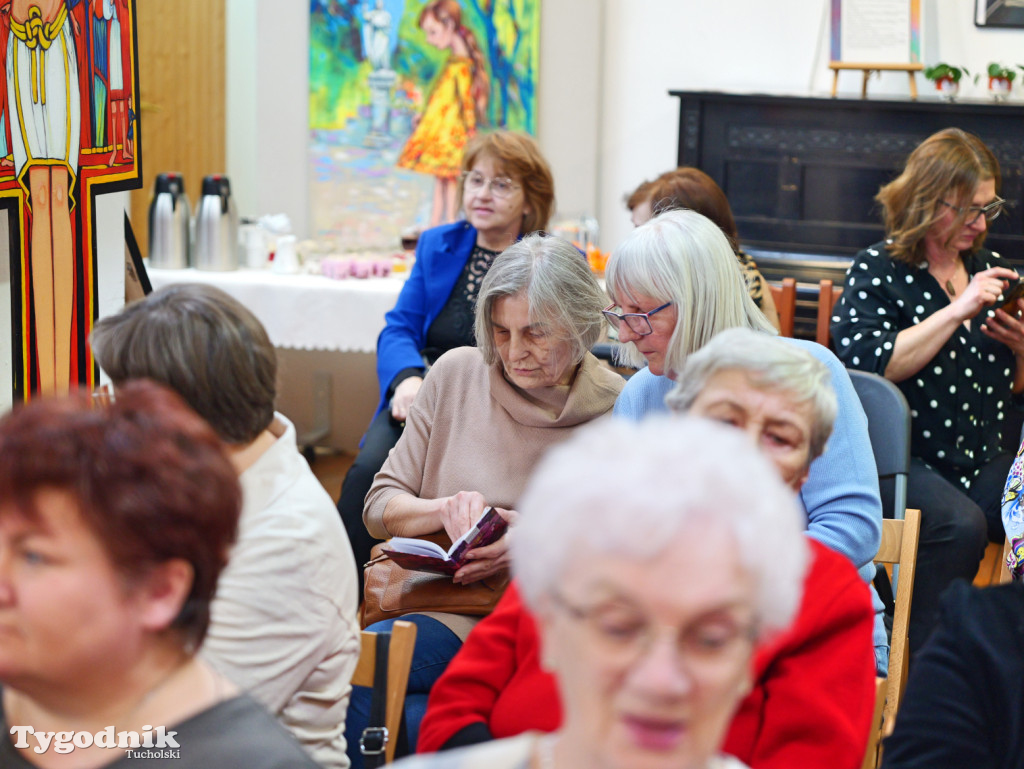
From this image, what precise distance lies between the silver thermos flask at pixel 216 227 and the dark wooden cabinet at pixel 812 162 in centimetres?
205

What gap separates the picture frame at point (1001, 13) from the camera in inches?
206

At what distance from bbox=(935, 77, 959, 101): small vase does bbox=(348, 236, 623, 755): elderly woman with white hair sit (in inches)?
133

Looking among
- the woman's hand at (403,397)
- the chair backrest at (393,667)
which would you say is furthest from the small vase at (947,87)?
the chair backrest at (393,667)

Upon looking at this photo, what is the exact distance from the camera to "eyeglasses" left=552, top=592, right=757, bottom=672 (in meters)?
0.91

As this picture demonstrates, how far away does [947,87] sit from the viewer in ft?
17.1

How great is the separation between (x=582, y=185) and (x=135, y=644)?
478cm

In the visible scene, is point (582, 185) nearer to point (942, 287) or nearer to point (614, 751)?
point (942, 287)

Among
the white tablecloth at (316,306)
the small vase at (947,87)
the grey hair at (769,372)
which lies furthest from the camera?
the small vase at (947,87)

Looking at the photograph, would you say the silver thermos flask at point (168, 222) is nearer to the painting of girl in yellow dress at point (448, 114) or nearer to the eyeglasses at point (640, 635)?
the painting of girl in yellow dress at point (448, 114)

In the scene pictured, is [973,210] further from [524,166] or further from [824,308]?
[524,166]

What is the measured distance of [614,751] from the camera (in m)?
0.94

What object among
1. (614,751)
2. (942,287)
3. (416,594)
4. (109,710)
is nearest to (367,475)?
(416,594)

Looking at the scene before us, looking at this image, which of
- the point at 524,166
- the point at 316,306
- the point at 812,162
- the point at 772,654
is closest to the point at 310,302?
the point at 316,306

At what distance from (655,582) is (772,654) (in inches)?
27.9
